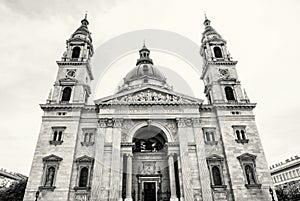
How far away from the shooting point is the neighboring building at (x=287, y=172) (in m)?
48.9

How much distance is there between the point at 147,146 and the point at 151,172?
4.96 meters

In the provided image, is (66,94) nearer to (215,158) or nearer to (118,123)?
(118,123)

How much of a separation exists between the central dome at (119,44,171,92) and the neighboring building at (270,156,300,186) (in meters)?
33.7

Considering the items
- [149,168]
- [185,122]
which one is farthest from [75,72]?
[185,122]

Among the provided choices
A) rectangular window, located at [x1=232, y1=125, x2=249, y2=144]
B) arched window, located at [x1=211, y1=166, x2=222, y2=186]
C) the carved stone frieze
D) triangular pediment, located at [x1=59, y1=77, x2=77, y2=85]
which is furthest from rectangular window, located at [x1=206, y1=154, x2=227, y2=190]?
triangular pediment, located at [x1=59, y1=77, x2=77, y2=85]

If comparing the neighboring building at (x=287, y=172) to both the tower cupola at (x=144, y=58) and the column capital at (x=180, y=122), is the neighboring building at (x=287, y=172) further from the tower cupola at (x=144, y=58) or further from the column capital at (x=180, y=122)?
the tower cupola at (x=144, y=58)

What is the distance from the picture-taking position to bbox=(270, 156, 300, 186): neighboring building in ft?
161

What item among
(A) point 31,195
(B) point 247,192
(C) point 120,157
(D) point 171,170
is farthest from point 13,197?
(B) point 247,192

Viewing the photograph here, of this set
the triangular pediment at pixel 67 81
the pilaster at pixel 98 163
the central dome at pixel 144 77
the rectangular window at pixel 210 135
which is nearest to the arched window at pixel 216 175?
the rectangular window at pixel 210 135

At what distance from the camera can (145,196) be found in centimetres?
2466

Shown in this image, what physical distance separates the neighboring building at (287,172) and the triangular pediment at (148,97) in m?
36.2

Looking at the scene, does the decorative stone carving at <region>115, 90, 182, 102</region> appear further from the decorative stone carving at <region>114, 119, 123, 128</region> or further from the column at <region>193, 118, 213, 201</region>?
the column at <region>193, 118, 213, 201</region>

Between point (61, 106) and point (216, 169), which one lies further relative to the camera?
point (61, 106)

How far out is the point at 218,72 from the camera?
30.4 meters
